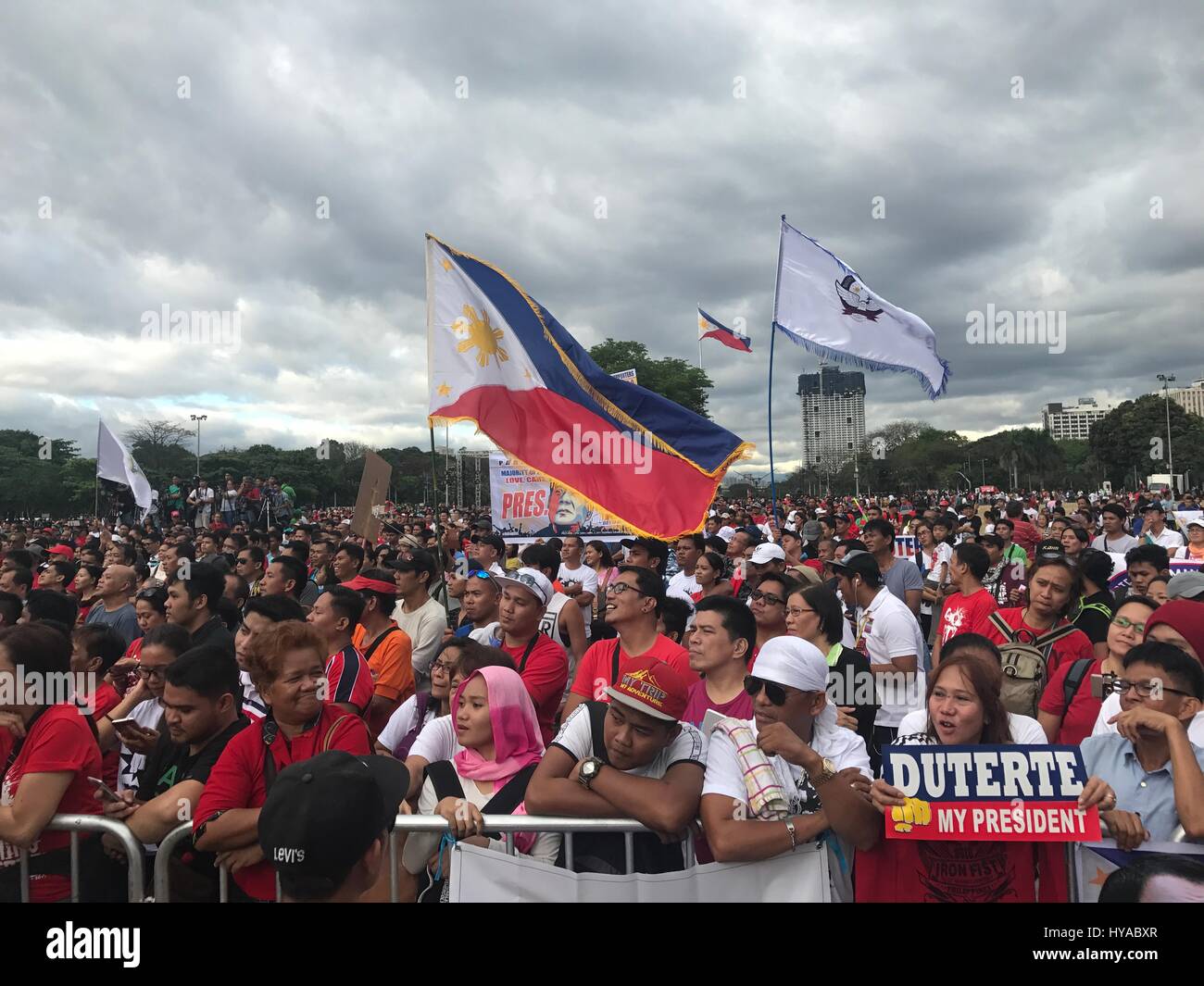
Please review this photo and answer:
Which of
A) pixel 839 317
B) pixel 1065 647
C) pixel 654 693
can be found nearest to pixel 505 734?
pixel 654 693

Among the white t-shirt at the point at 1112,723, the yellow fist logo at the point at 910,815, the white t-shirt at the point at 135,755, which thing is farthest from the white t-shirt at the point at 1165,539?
the white t-shirt at the point at 135,755

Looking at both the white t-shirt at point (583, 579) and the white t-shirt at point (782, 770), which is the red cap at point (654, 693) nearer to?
the white t-shirt at point (782, 770)

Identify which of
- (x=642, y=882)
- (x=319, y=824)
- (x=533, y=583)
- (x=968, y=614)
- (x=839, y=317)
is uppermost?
(x=839, y=317)

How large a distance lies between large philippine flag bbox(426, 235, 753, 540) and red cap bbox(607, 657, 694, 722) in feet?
12.2

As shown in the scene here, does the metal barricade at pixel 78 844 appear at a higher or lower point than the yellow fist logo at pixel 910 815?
lower

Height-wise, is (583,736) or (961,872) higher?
(583,736)

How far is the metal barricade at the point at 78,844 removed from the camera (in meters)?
2.89

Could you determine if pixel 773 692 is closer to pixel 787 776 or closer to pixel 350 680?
pixel 787 776

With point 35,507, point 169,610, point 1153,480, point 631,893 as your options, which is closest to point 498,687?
point 631,893

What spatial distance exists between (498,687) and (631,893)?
96 centimetres

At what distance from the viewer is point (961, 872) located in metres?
2.52

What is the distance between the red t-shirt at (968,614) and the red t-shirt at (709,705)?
202 cm

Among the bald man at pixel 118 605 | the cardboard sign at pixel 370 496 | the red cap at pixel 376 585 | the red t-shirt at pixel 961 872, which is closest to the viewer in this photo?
the red t-shirt at pixel 961 872

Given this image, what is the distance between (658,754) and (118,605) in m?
5.77
